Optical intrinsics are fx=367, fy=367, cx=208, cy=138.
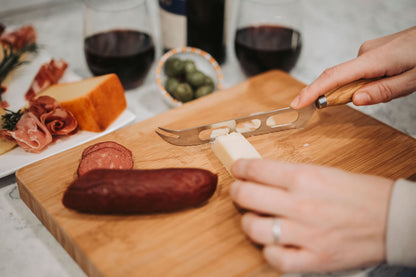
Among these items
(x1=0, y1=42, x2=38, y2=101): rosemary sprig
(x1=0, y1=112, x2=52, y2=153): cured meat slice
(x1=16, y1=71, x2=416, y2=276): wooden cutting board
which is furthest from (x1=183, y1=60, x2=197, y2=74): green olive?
(x1=0, y1=42, x2=38, y2=101): rosemary sprig

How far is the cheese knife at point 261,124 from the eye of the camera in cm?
102

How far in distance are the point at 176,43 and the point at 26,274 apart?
0.94 m

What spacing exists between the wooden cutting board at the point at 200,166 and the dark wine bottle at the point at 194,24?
0.83 ft

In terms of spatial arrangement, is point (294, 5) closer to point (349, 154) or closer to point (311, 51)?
point (311, 51)

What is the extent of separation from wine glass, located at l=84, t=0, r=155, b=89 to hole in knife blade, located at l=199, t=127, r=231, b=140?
1.27 ft

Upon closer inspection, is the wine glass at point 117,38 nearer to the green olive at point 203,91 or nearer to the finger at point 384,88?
the green olive at point 203,91

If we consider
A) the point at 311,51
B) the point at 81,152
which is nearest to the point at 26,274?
the point at 81,152

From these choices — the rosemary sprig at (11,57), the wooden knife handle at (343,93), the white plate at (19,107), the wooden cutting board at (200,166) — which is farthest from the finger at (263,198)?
the rosemary sprig at (11,57)

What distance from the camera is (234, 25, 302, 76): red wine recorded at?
132 centimetres

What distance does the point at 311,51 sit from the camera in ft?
5.69

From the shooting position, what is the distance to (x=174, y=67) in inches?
50.8

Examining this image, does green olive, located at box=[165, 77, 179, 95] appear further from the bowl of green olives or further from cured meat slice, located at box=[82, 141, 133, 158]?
cured meat slice, located at box=[82, 141, 133, 158]

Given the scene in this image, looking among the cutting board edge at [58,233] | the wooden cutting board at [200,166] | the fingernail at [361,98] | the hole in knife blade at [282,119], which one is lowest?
the cutting board edge at [58,233]

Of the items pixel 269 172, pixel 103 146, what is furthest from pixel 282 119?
pixel 103 146
